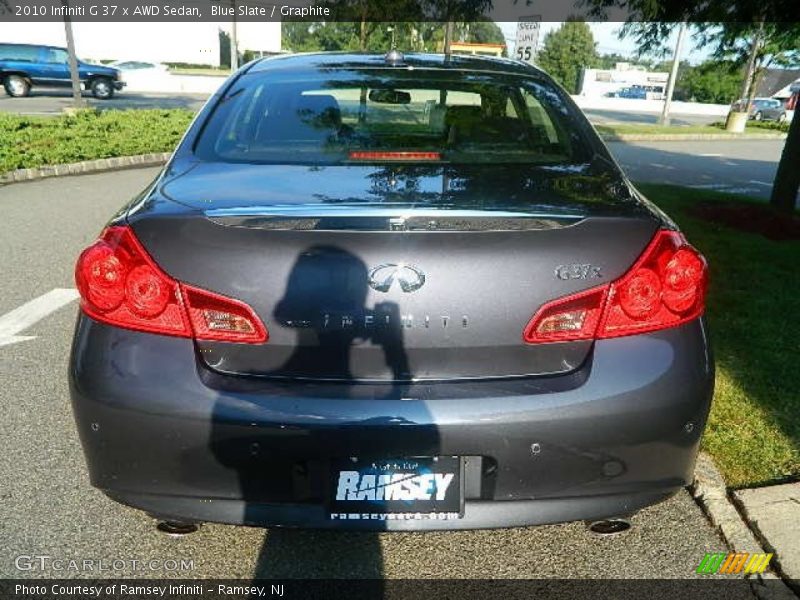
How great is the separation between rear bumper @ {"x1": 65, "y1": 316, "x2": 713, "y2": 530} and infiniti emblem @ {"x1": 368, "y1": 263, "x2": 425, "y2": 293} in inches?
10.7

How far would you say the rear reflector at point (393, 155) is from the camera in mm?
2322

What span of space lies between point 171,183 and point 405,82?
1.17 meters

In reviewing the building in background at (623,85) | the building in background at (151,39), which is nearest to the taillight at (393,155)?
the building in background at (151,39)

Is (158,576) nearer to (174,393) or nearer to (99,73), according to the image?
(174,393)

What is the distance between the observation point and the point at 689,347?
1.90 meters

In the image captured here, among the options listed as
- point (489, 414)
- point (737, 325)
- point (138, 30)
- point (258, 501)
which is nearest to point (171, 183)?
point (258, 501)

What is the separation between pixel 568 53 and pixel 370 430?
90187 mm

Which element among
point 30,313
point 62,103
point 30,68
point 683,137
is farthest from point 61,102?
point 30,313

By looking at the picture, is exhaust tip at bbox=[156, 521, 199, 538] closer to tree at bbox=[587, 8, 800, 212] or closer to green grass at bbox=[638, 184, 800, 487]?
green grass at bbox=[638, 184, 800, 487]

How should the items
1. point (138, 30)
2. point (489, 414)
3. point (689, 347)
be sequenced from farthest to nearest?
point (138, 30) → point (689, 347) → point (489, 414)

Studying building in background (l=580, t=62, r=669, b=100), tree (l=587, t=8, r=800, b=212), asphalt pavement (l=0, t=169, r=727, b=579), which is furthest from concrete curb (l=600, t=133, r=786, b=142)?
building in background (l=580, t=62, r=669, b=100)

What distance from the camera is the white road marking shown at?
159 inches

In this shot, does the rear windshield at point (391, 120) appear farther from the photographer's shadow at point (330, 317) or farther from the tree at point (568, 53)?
the tree at point (568, 53)

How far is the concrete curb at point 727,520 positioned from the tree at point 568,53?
74.8 meters
